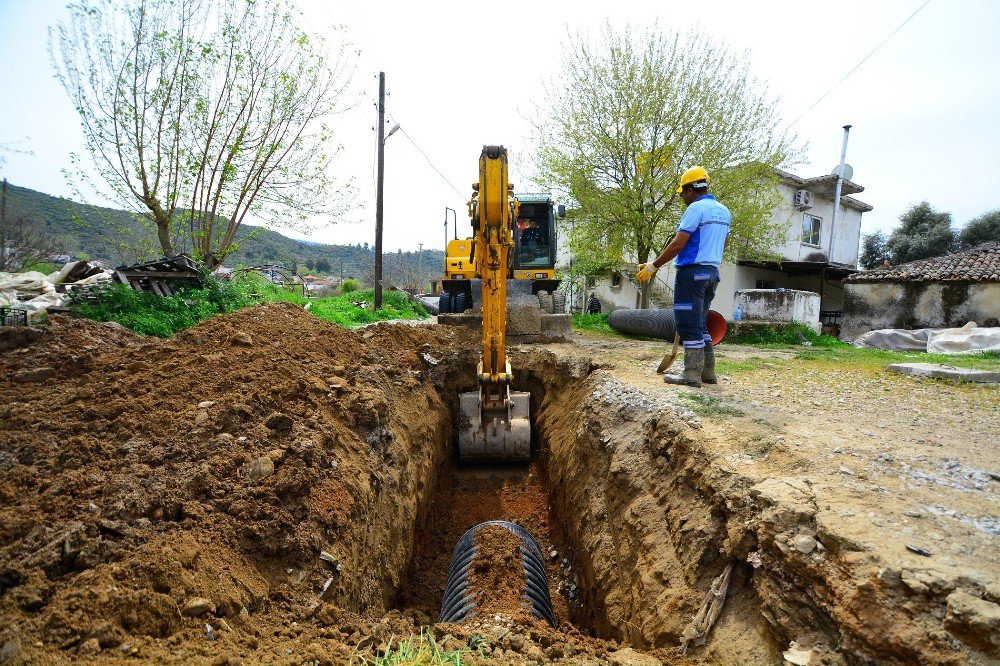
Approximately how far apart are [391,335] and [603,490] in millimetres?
4460

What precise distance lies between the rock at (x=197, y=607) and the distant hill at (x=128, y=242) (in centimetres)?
1015

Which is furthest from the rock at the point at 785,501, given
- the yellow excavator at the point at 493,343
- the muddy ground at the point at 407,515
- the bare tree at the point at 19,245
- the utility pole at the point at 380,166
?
the bare tree at the point at 19,245

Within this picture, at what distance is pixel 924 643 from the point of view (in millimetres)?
1631

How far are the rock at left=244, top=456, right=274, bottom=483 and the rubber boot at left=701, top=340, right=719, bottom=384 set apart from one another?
13.8 feet

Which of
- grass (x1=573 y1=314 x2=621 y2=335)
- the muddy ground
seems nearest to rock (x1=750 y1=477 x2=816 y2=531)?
the muddy ground

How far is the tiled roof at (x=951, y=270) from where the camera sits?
14508 mm

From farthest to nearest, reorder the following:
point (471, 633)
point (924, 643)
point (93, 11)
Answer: point (93, 11) < point (471, 633) < point (924, 643)

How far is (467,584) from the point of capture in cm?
361

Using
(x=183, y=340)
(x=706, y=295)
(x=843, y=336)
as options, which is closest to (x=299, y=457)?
(x=183, y=340)

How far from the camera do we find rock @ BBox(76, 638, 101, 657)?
1.66 metres

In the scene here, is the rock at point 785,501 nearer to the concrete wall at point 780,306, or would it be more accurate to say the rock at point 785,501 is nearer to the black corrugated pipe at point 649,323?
the black corrugated pipe at point 649,323

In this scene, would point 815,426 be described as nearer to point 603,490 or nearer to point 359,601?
point 603,490

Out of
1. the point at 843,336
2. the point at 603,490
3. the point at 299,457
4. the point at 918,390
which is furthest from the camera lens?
the point at 843,336

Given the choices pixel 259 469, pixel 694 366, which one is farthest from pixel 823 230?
pixel 259 469
